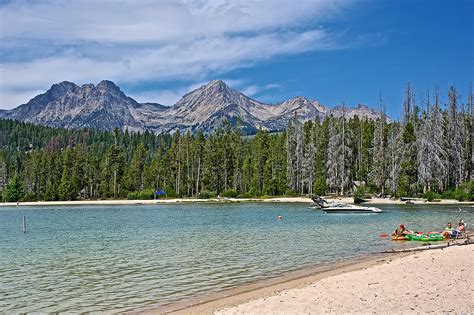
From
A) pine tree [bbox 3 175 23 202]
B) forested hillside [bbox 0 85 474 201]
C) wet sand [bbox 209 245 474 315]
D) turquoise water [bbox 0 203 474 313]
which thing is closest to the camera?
wet sand [bbox 209 245 474 315]

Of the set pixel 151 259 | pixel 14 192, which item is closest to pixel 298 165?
pixel 14 192

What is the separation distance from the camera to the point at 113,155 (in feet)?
443

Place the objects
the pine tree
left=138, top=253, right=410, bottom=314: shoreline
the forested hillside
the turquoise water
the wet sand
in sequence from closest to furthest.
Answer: the wet sand, left=138, top=253, right=410, bottom=314: shoreline, the turquoise water, the forested hillside, the pine tree

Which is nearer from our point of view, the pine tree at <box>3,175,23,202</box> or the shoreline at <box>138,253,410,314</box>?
the shoreline at <box>138,253,410,314</box>

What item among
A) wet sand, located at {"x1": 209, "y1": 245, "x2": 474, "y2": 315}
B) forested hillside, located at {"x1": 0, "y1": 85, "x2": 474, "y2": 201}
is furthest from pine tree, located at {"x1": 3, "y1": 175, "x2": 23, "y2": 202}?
wet sand, located at {"x1": 209, "y1": 245, "x2": 474, "y2": 315}

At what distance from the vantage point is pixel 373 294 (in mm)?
14773

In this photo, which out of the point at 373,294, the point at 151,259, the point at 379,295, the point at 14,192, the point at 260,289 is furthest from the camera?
the point at 14,192

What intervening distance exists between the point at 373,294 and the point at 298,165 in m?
102

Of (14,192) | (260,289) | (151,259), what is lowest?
(151,259)

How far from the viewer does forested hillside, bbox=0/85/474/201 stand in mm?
97750

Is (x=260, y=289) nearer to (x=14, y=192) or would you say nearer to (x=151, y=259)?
(x=151, y=259)

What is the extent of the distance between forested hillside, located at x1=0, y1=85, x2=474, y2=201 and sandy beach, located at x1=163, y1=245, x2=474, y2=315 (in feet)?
248

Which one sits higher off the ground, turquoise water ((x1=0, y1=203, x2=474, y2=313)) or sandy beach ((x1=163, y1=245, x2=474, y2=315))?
sandy beach ((x1=163, y1=245, x2=474, y2=315))

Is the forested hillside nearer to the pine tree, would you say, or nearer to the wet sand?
the pine tree
